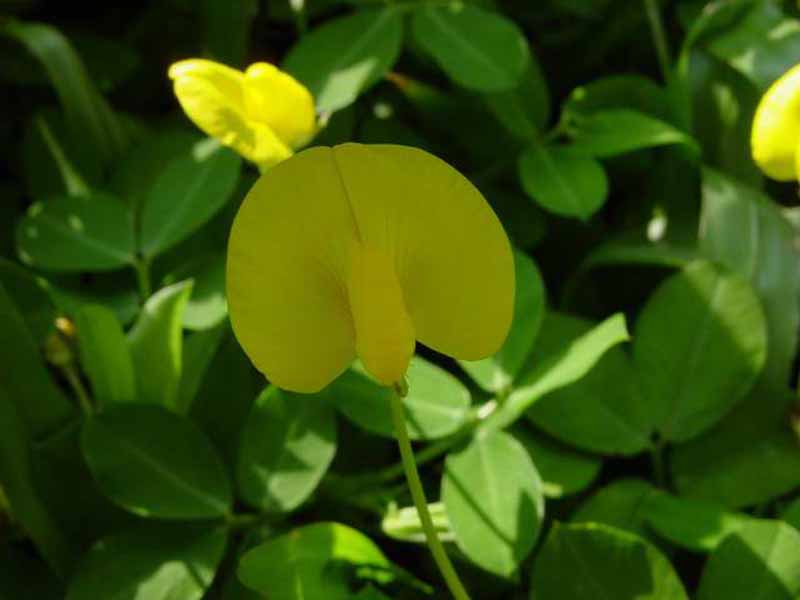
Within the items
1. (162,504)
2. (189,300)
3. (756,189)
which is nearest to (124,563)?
(162,504)

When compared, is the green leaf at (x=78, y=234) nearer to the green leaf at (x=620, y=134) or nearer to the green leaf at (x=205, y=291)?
the green leaf at (x=205, y=291)

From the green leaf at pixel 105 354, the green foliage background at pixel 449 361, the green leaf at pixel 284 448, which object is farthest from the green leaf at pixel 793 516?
the green leaf at pixel 105 354


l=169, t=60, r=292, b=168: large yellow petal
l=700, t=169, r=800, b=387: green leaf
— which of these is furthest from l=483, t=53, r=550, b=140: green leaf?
l=169, t=60, r=292, b=168: large yellow petal

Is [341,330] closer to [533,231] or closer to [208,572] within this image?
[208,572]

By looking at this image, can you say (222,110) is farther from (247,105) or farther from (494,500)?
(494,500)

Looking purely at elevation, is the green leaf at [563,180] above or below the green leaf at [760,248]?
above

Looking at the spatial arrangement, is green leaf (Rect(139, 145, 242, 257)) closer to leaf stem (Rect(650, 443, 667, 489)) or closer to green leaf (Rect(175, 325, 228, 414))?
green leaf (Rect(175, 325, 228, 414))

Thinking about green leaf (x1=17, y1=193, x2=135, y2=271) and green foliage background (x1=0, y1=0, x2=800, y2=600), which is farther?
green leaf (x1=17, y1=193, x2=135, y2=271)
